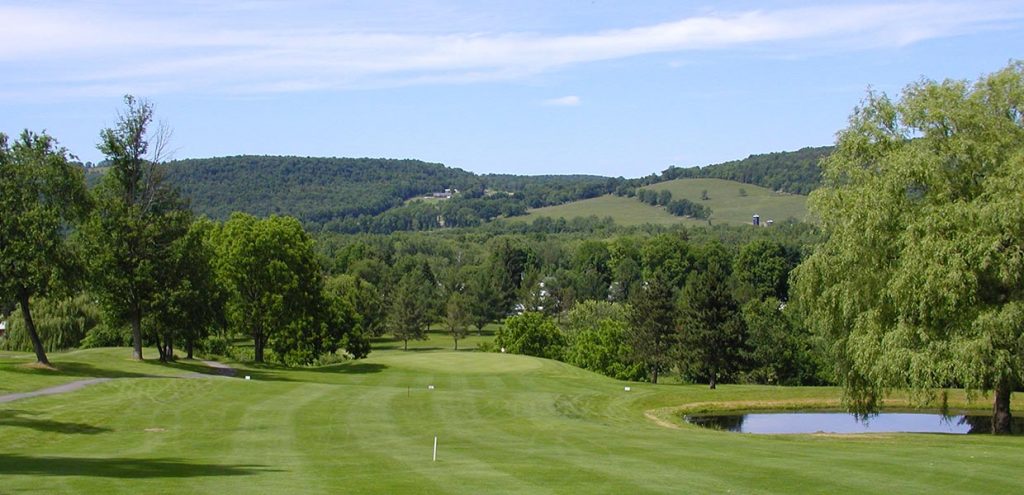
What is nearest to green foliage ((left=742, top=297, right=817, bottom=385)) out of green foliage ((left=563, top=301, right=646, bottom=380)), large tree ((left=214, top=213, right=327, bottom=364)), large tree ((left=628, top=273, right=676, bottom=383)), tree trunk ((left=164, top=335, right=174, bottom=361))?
large tree ((left=628, top=273, right=676, bottom=383))

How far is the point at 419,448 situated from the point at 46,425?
11.6 metres

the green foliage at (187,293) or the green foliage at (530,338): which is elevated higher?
the green foliage at (187,293)

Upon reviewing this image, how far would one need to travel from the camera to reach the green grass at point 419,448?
18609mm

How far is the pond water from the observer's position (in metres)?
39.8

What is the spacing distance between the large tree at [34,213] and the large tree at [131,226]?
16.0ft

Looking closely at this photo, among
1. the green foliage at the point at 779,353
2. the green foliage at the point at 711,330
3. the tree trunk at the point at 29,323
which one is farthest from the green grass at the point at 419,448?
the green foliage at the point at 779,353

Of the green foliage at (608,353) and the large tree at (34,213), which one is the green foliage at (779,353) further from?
the large tree at (34,213)

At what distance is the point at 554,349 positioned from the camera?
304 feet

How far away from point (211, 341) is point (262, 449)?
54066mm

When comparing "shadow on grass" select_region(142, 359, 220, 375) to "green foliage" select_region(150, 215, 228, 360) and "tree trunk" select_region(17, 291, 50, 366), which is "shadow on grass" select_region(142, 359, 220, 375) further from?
"tree trunk" select_region(17, 291, 50, 366)

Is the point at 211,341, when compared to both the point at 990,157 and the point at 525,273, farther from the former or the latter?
the point at 525,273

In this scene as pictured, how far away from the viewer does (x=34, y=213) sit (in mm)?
41625

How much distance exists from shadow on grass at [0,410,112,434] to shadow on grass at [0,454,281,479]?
540 cm

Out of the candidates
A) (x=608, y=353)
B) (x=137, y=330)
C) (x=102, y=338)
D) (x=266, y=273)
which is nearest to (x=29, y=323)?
(x=137, y=330)
